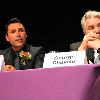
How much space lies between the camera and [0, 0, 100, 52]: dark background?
3912 mm

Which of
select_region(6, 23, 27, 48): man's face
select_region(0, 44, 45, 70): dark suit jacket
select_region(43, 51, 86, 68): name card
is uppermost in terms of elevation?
select_region(6, 23, 27, 48): man's face

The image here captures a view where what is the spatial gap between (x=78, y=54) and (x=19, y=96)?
0.36 metres

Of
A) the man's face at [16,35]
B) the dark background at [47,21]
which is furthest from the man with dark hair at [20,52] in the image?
the dark background at [47,21]

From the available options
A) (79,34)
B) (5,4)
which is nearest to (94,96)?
(79,34)

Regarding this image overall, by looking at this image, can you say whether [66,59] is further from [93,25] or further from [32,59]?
[93,25]

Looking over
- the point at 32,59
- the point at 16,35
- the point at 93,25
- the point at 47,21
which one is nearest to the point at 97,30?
the point at 93,25

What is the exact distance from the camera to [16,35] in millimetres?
2186

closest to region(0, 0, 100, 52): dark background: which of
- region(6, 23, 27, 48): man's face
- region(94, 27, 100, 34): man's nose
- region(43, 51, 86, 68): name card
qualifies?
region(6, 23, 27, 48): man's face

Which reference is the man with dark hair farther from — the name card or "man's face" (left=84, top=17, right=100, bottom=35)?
the name card

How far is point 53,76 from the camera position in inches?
44.1

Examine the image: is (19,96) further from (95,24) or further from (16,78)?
(95,24)

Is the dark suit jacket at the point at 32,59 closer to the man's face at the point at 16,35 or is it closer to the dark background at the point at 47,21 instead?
the man's face at the point at 16,35

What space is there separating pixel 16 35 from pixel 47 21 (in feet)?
6.13

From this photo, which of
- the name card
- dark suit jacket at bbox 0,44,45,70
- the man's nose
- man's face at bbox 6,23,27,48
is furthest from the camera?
man's face at bbox 6,23,27,48
